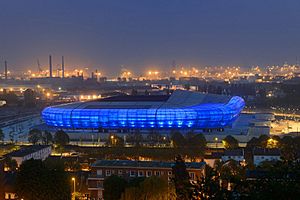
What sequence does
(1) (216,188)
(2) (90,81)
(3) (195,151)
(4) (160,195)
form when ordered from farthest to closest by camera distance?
(2) (90,81)
(3) (195,151)
(4) (160,195)
(1) (216,188)

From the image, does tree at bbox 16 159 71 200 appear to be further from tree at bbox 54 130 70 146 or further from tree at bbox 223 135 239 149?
tree at bbox 223 135 239 149

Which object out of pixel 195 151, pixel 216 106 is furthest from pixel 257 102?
pixel 195 151

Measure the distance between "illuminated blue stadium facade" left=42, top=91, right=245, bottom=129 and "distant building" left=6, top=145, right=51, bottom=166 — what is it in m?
4.49

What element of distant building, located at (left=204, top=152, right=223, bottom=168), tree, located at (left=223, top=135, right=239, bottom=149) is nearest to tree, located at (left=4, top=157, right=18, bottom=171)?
distant building, located at (left=204, top=152, right=223, bottom=168)

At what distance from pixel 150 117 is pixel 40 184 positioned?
944cm

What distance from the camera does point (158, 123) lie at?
16.0 m

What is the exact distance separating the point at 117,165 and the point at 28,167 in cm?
196

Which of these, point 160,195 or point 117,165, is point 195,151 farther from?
point 160,195

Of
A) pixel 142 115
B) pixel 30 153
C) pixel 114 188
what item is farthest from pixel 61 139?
pixel 114 188

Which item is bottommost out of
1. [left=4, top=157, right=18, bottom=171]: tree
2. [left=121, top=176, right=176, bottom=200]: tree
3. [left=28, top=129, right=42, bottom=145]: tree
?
[left=28, top=129, right=42, bottom=145]: tree

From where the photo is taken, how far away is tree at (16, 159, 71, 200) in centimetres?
664

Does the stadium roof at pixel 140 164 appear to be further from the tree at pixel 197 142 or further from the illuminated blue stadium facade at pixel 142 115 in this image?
the illuminated blue stadium facade at pixel 142 115

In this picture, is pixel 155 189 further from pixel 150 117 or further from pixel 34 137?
pixel 150 117

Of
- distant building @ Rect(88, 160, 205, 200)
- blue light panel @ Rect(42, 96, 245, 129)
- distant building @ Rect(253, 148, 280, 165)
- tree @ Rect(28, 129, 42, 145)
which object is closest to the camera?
distant building @ Rect(88, 160, 205, 200)
